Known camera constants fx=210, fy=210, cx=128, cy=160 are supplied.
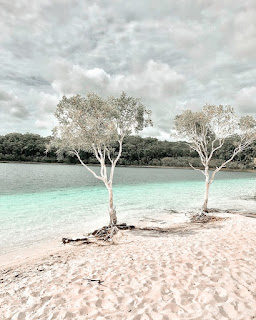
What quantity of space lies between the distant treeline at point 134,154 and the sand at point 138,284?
121 meters

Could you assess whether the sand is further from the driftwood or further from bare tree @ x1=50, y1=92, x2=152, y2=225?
bare tree @ x1=50, y1=92, x2=152, y2=225

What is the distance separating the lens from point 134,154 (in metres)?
179

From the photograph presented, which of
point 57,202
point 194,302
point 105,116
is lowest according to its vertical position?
point 57,202

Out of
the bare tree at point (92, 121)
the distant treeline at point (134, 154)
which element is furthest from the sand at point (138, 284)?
the distant treeline at point (134, 154)

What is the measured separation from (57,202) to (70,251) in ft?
63.6

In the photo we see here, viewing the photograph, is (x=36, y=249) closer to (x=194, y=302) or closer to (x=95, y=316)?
(x=95, y=316)

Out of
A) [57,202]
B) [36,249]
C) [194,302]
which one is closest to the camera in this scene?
[194,302]

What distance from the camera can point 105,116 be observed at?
1712 centimetres

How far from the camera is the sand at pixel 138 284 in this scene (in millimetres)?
5605

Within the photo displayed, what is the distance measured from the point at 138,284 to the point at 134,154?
172 meters

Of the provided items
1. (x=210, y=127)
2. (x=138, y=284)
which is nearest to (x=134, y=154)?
(x=210, y=127)

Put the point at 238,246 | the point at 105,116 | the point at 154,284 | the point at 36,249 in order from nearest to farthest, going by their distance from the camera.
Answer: the point at 154,284 < the point at 238,246 < the point at 36,249 < the point at 105,116

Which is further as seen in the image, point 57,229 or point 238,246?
point 57,229

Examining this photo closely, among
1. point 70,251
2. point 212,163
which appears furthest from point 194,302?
point 212,163
